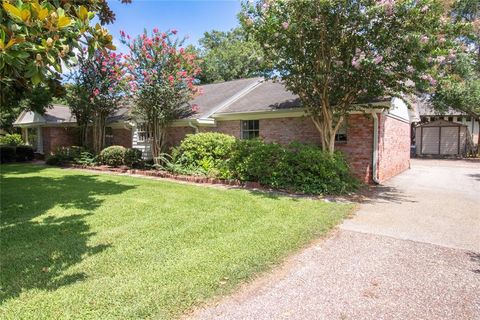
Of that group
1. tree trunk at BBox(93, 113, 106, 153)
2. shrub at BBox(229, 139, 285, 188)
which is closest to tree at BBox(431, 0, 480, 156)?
shrub at BBox(229, 139, 285, 188)

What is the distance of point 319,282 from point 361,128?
8265 mm

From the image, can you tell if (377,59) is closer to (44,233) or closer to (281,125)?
(281,125)

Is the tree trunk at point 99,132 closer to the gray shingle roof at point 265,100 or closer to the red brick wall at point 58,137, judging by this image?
the red brick wall at point 58,137

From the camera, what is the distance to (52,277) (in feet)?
12.6

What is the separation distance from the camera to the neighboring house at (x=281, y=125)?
1097 centimetres

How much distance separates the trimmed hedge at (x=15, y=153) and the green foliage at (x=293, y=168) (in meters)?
16.7

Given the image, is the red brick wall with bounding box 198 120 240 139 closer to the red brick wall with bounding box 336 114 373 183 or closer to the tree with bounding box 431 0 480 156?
the red brick wall with bounding box 336 114 373 183

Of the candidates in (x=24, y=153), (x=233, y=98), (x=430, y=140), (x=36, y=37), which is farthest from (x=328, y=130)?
(x=430, y=140)

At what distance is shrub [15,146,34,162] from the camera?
2034 cm

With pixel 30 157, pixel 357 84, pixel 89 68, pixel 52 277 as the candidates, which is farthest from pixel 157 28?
pixel 30 157

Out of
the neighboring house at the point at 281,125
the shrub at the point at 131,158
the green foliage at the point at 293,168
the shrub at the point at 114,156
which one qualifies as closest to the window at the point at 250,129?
the neighboring house at the point at 281,125

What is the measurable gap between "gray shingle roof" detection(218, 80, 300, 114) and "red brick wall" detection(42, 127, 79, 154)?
42.7 feet

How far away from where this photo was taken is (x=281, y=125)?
41.8ft

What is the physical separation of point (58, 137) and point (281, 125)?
16.8 metres
